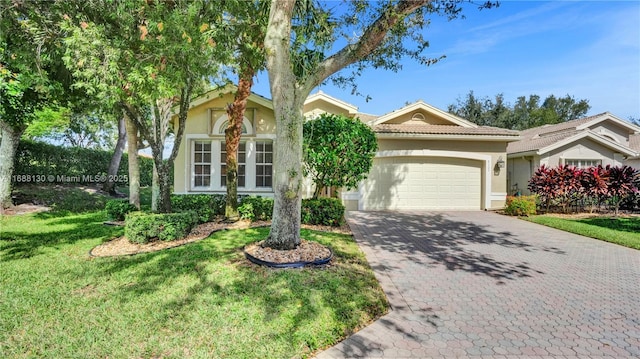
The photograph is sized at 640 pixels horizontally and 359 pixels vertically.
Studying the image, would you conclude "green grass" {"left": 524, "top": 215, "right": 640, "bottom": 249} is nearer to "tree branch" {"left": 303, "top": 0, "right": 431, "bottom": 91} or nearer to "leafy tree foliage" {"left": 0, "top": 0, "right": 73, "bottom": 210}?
"tree branch" {"left": 303, "top": 0, "right": 431, "bottom": 91}

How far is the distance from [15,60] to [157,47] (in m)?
3.80

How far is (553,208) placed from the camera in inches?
560

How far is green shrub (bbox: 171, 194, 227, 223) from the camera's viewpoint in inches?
396

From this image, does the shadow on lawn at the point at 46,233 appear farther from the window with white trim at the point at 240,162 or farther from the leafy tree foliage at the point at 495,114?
the leafy tree foliage at the point at 495,114

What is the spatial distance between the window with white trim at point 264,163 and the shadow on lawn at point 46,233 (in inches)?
220

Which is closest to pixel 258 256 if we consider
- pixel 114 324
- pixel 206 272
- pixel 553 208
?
pixel 206 272

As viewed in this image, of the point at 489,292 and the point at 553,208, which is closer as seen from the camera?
the point at 489,292

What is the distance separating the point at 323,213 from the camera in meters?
9.99

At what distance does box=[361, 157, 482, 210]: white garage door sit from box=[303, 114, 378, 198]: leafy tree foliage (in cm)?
367

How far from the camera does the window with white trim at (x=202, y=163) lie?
13109 mm

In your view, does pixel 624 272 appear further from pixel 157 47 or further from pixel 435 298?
pixel 157 47

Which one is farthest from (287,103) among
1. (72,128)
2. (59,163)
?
(72,128)

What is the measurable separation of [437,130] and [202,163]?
35.8ft

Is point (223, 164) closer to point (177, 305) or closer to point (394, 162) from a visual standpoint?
point (394, 162)
